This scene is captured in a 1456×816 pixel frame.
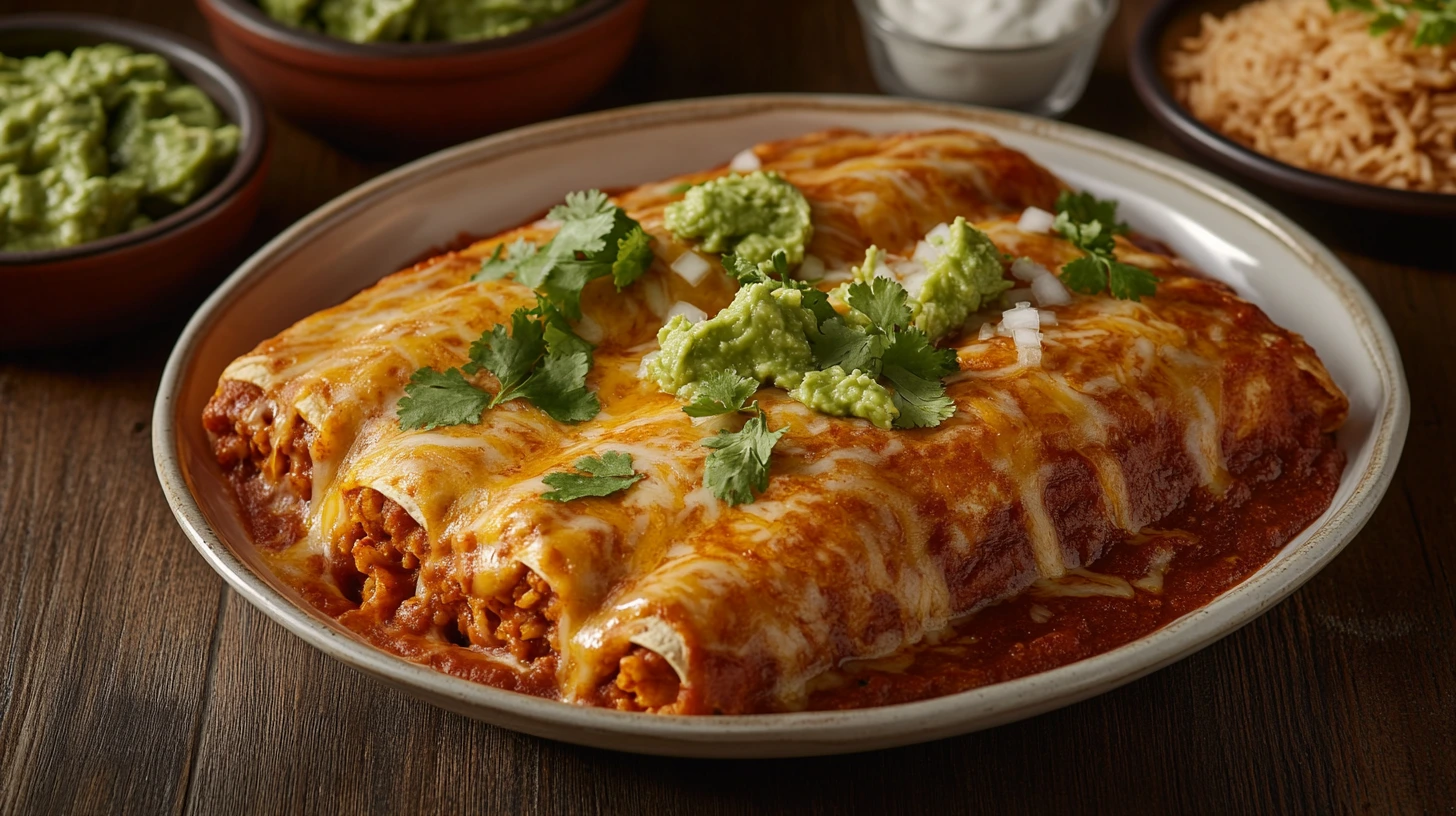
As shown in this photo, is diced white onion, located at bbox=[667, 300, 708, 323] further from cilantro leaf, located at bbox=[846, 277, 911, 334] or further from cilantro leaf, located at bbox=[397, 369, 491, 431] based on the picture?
cilantro leaf, located at bbox=[397, 369, 491, 431]

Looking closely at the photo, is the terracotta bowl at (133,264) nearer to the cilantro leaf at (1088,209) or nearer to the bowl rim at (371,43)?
the bowl rim at (371,43)

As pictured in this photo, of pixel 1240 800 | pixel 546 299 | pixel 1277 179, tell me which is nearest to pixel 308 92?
pixel 546 299

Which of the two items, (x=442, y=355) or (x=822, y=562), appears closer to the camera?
(x=822, y=562)

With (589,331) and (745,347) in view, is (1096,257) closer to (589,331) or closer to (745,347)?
(745,347)

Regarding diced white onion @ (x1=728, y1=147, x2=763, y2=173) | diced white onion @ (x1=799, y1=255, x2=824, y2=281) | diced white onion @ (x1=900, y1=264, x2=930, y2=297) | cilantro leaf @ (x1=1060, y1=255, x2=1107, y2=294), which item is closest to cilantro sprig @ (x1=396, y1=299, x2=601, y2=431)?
diced white onion @ (x1=799, y1=255, x2=824, y2=281)

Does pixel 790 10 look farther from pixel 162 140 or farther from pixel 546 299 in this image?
pixel 546 299

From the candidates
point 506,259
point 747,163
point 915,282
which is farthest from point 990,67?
point 506,259
